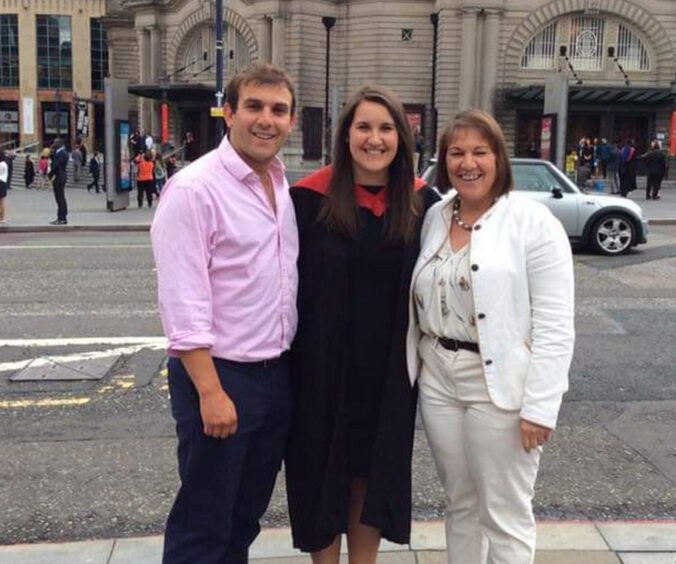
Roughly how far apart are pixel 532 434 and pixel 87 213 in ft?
64.7

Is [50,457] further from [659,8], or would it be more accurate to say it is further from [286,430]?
[659,8]

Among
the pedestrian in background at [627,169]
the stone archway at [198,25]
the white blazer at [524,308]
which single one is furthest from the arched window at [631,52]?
the white blazer at [524,308]

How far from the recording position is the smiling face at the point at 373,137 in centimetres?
260

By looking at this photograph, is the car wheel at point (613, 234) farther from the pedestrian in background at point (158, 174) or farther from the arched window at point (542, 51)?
the arched window at point (542, 51)

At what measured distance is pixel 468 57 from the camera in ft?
133

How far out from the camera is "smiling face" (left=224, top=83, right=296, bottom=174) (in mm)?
2492

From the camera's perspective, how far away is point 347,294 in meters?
2.64

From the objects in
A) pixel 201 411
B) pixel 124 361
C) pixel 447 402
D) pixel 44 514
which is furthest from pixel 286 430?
pixel 124 361

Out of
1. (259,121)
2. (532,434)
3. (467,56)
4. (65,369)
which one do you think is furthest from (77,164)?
(532,434)

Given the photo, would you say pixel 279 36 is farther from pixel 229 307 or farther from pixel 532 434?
pixel 532 434

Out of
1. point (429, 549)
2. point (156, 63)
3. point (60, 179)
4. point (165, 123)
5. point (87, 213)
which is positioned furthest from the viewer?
point (156, 63)

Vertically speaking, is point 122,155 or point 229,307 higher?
point 122,155

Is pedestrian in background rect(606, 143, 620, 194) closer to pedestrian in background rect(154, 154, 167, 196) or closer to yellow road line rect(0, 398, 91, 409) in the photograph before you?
pedestrian in background rect(154, 154, 167, 196)

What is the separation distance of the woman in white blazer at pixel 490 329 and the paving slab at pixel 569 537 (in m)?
0.73
